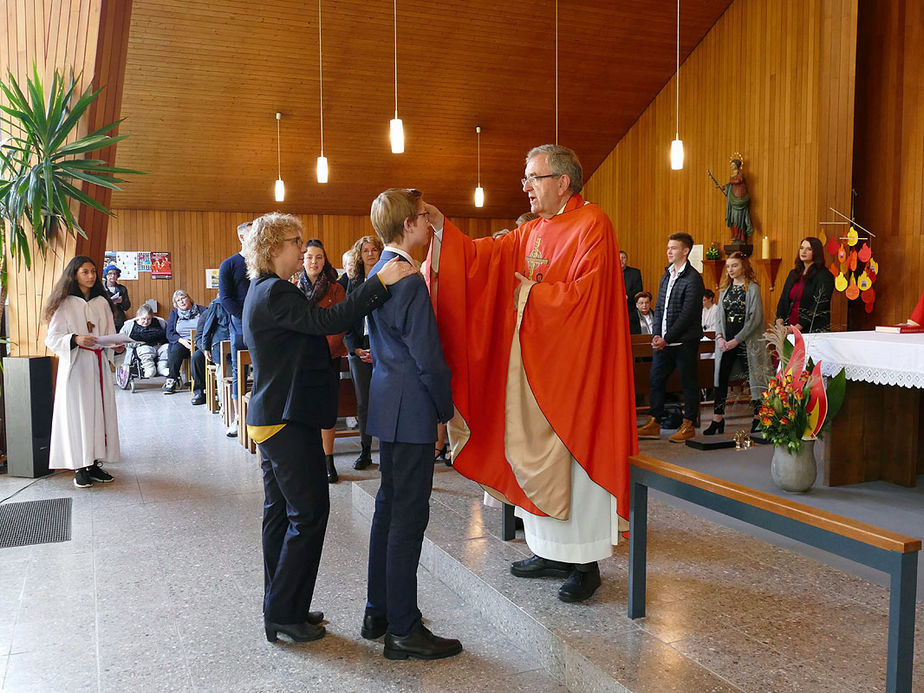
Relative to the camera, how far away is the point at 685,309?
5387mm

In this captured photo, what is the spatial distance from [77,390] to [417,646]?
3.27 m

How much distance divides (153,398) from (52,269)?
13.2 ft

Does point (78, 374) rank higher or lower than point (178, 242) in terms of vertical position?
lower

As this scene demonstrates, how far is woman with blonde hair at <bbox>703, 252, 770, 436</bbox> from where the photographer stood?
561cm

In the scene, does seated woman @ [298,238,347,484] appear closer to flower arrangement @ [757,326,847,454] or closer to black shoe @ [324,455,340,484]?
black shoe @ [324,455,340,484]

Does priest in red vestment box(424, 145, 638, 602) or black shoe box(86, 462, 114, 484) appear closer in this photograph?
priest in red vestment box(424, 145, 638, 602)

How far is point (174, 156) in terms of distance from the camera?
1072cm

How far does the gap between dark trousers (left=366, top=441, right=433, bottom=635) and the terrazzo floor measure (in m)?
0.21

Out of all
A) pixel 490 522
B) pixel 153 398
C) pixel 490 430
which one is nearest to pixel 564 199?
pixel 490 430

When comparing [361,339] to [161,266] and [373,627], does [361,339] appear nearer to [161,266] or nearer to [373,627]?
[373,627]

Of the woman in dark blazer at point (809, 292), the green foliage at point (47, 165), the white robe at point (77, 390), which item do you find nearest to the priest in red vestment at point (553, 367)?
the white robe at point (77, 390)

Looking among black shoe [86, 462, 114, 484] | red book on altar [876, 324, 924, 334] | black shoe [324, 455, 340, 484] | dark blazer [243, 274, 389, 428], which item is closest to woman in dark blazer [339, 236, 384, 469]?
black shoe [324, 455, 340, 484]

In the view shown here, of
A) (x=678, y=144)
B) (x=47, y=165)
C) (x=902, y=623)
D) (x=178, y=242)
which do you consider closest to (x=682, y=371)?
(x=678, y=144)

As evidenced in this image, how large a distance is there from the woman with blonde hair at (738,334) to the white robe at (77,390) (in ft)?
13.7
